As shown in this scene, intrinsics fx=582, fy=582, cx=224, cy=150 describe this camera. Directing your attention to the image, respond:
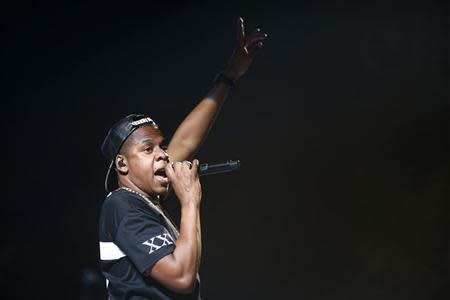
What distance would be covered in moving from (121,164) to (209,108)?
565 millimetres

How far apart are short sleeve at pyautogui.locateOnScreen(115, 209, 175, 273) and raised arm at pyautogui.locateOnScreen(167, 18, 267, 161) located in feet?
2.07

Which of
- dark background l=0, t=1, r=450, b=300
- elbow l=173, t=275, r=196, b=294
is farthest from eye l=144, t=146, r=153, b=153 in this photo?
dark background l=0, t=1, r=450, b=300

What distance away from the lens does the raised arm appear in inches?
91.7

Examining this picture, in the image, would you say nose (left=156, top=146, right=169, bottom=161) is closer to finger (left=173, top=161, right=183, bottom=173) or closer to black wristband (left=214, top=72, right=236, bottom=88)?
finger (left=173, top=161, right=183, bottom=173)

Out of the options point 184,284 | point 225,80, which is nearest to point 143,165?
point 184,284

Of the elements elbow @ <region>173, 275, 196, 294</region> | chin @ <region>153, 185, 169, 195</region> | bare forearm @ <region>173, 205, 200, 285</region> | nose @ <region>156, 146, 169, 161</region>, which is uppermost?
nose @ <region>156, 146, 169, 161</region>

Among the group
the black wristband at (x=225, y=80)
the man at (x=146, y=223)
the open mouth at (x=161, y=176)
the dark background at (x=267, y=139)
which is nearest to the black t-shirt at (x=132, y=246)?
the man at (x=146, y=223)

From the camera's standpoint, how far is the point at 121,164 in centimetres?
194

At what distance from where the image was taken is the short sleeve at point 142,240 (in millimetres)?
1606

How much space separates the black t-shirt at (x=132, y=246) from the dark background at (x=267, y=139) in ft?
7.19

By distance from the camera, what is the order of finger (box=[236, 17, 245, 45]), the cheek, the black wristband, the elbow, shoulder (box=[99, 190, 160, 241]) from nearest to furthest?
1. the elbow
2. shoulder (box=[99, 190, 160, 241])
3. the cheek
4. finger (box=[236, 17, 245, 45])
5. the black wristband

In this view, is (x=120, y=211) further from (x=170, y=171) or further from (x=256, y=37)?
(x=256, y=37)

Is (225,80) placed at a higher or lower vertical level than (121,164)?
higher

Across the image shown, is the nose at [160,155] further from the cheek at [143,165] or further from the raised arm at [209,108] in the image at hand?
the raised arm at [209,108]
